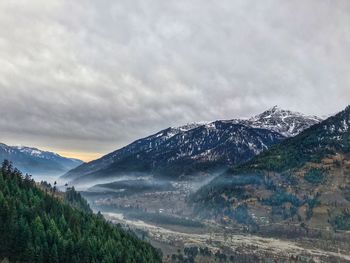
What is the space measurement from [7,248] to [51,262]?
59.5 feet

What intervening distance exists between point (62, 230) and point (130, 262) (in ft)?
122

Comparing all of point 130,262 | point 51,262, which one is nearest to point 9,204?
point 51,262

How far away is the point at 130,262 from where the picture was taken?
638ft

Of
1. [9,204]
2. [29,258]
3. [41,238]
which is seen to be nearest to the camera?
[29,258]

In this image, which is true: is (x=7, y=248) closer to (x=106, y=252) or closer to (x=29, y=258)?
(x=29, y=258)

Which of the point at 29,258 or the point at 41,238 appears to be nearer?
the point at 29,258

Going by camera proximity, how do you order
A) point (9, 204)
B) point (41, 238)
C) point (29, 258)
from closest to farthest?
point (29, 258) → point (41, 238) → point (9, 204)

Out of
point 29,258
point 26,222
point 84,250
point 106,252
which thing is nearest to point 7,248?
point 29,258

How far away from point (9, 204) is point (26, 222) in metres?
14.3

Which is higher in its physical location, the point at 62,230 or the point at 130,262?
the point at 62,230

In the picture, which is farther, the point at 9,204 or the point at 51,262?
the point at 9,204

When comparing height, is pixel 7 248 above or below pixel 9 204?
below

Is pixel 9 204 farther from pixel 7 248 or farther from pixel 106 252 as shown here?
pixel 106 252

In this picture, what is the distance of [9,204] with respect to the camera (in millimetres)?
190875
